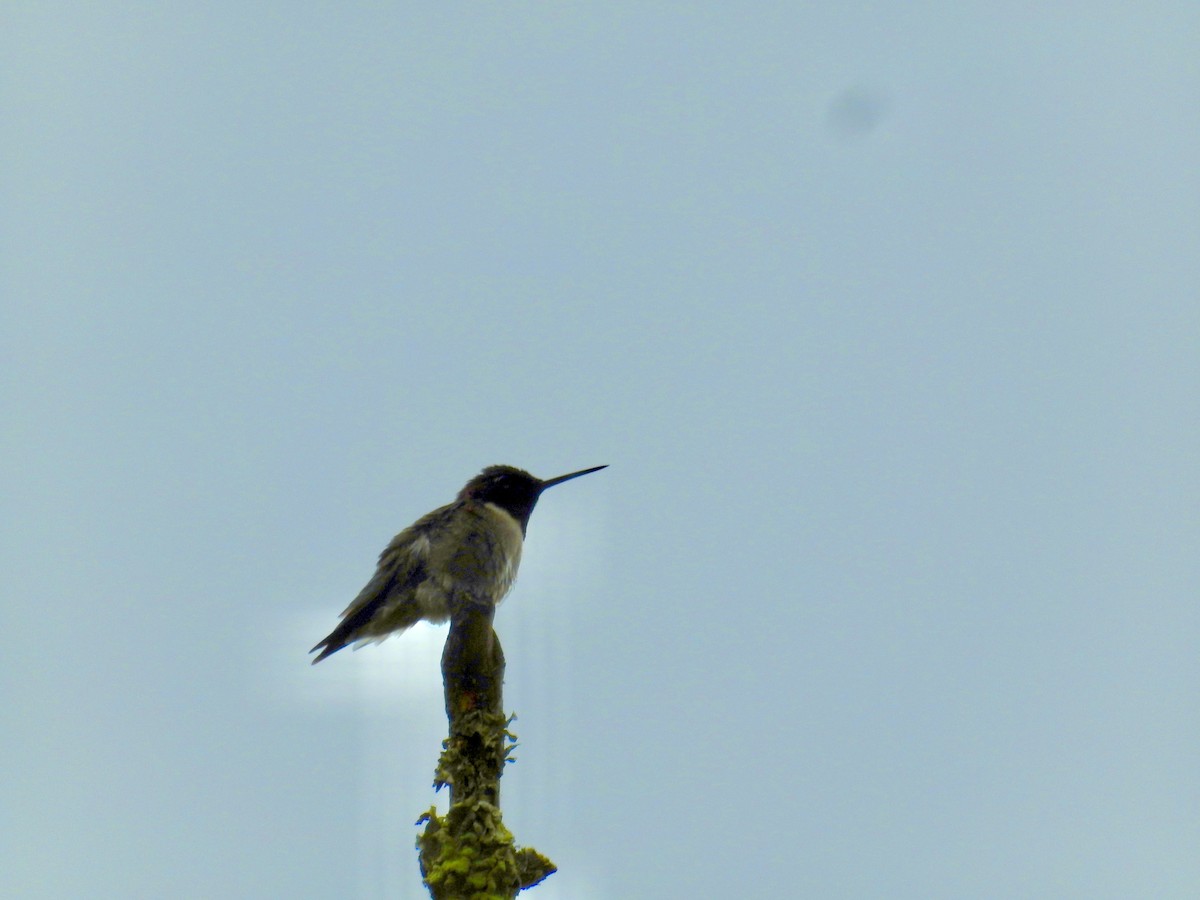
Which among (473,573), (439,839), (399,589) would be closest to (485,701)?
(439,839)

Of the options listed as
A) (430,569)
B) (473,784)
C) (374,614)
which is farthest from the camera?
(374,614)

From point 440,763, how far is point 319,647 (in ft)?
14.9

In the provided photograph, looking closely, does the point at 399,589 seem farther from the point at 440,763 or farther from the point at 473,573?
the point at 440,763

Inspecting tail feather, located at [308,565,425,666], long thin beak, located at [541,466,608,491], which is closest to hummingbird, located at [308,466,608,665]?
tail feather, located at [308,565,425,666]

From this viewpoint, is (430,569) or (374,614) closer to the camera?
(430,569)

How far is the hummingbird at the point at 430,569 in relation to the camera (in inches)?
331

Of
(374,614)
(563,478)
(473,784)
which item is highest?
(563,478)

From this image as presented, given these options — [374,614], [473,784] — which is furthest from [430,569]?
[473,784]

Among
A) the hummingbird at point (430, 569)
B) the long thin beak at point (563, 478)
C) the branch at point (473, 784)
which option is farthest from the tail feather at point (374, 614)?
the branch at point (473, 784)

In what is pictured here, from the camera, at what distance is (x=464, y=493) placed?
10977mm

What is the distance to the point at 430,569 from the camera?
343 inches

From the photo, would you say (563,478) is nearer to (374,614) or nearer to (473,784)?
(374,614)

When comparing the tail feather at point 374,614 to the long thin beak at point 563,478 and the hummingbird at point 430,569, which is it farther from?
the long thin beak at point 563,478

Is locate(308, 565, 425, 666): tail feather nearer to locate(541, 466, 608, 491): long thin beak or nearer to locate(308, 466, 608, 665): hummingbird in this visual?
locate(308, 466, 608, 665): hummingbird
